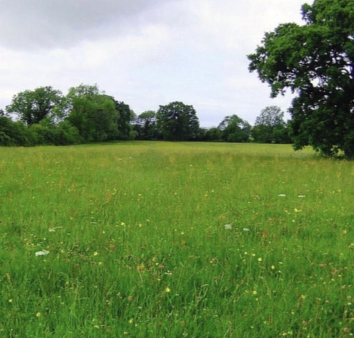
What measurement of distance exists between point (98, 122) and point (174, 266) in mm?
78784

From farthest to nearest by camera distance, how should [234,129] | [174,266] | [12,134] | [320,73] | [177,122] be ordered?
1. [234,129]
2. [177,122]
3. [12,134]
4. [320,73]
5. [174,266]

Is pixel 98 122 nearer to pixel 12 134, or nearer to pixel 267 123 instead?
pixel 12 134

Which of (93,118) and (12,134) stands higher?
(93,118)

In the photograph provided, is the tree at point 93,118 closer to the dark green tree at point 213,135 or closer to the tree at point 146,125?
the tree at point 146,125

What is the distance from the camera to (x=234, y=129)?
351ft

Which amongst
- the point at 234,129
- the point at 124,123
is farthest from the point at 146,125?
the point at 234,129

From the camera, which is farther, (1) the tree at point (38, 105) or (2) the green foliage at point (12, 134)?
(1) the tree at point (38, 105)

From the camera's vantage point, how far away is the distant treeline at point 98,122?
60.0m

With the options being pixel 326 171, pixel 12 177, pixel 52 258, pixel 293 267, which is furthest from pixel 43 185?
pixel 326 171

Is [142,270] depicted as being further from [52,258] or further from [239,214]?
[239,214]

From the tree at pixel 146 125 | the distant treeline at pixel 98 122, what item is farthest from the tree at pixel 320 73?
the tree at pixel 146 125

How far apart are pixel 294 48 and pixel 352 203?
1369cm

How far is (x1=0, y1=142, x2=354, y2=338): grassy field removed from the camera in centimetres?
249

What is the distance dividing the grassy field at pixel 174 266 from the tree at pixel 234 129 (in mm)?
94952
